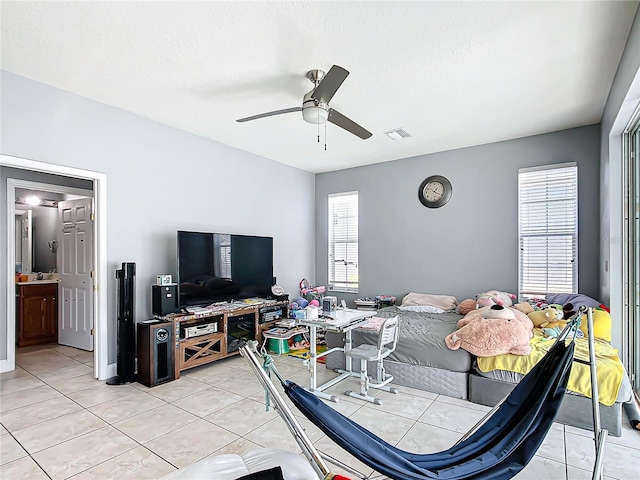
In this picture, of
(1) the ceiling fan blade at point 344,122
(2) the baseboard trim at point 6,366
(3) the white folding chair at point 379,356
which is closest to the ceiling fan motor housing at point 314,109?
(1) the ceiling fan blade at point 344,122

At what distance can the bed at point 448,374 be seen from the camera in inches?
103

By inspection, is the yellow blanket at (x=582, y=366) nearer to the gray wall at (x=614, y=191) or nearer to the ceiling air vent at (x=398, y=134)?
the gray wall at (x=614, y=191)

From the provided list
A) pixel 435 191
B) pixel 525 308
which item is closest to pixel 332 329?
pixel 525 308

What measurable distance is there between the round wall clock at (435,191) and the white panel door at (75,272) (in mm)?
4700

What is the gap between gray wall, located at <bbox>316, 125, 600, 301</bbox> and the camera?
420cm

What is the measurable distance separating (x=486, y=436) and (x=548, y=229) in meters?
3.52

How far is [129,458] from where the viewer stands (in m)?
2.26

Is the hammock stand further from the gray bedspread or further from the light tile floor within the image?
the gray bedspread

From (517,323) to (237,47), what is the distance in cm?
318

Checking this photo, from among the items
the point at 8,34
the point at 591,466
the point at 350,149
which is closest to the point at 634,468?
the point at 591,466

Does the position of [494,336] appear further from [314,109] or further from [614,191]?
[314,109]

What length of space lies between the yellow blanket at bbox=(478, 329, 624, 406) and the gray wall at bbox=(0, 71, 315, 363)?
355cm

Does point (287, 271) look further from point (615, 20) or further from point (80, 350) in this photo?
point (615, 20)

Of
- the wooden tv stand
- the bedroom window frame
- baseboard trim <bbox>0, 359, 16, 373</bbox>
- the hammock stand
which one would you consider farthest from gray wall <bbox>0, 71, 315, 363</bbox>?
the hammock stand
